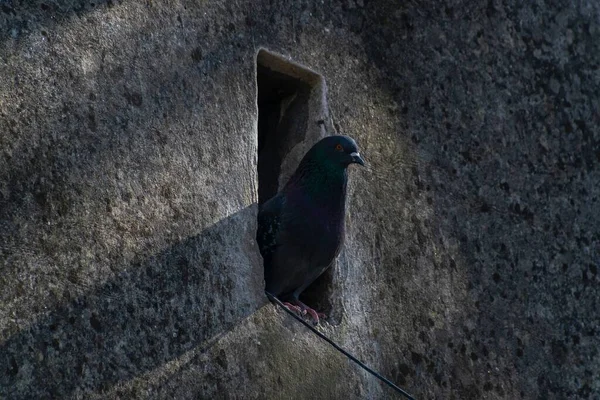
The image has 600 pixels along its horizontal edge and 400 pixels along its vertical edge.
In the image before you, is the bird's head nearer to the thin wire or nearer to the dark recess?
the dark recess

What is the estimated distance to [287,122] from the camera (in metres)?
5.89

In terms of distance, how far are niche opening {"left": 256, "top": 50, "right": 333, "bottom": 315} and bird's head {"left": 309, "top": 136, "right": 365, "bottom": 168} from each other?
0.83 ft

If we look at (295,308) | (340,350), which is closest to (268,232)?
(295,308)

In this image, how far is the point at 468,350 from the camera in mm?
5848

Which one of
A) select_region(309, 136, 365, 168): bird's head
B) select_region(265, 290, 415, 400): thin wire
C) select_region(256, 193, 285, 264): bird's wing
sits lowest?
select_region(265, 290, 415, 400): thin wire

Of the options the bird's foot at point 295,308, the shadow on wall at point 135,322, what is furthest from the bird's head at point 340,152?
the bird's foot at point 295,308

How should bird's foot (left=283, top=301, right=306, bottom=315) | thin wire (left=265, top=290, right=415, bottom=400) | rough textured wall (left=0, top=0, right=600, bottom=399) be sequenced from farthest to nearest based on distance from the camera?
bird's foot (left=283, top=301, right=306, bottom=315)
thin wire (left=265, top=290, right=415, bottom=400)
rough textured wall (left=0, top=0, right=600, bottom=399)

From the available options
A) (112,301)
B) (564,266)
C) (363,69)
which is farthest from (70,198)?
(564,266)

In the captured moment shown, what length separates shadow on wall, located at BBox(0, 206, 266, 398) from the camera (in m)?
4.30

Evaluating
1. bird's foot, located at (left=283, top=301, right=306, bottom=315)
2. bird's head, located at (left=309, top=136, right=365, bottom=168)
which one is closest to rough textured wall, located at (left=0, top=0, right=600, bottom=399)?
bird's foot, located at (left=283, top=301, right=306, bottom=315)

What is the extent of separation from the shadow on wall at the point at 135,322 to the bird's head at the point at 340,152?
0.41 meters

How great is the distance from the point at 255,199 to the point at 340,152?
1.26 feet

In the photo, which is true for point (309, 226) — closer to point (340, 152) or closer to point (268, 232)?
point (268, 232)

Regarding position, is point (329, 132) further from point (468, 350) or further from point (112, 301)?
point (112, 301)
